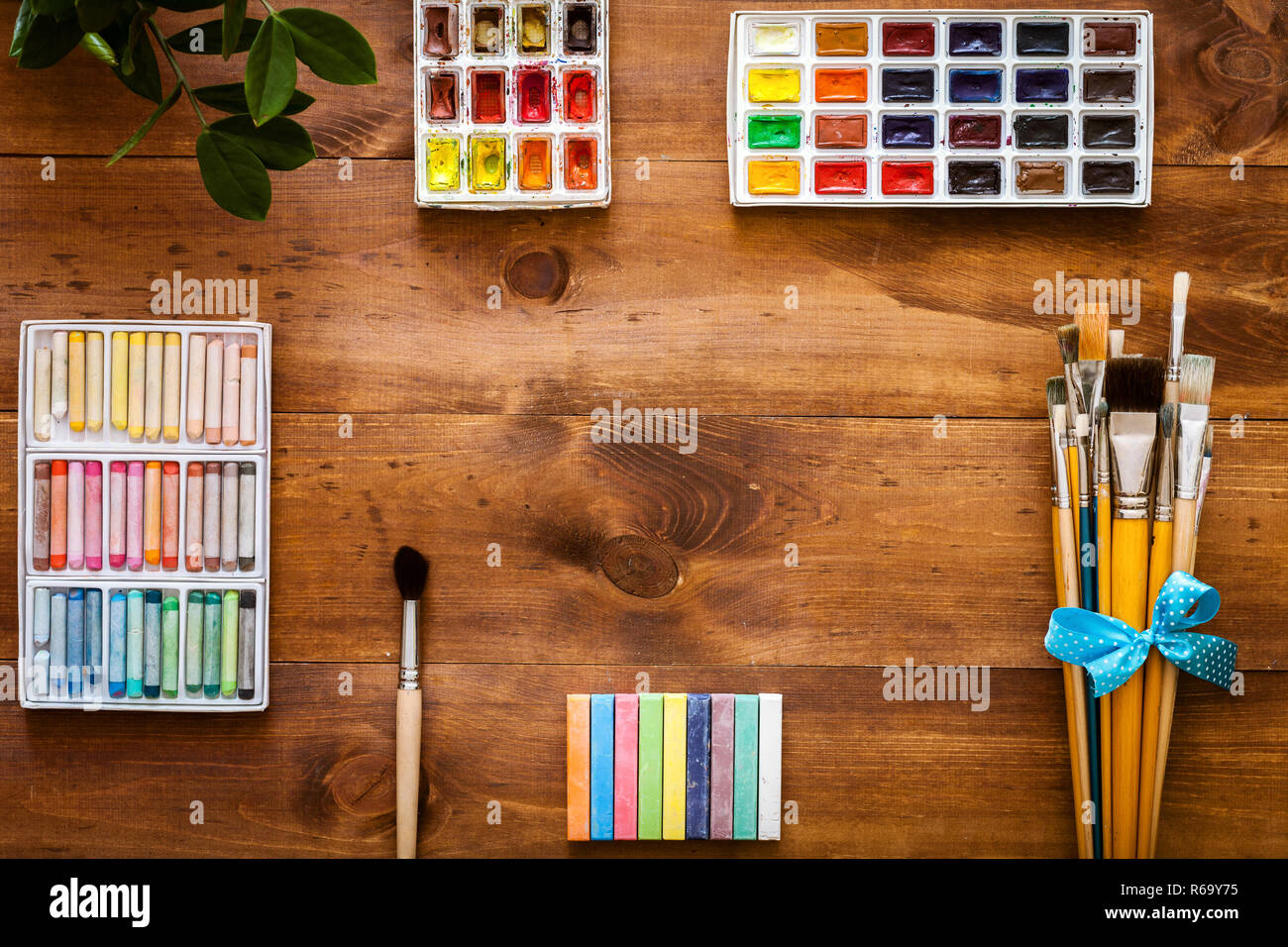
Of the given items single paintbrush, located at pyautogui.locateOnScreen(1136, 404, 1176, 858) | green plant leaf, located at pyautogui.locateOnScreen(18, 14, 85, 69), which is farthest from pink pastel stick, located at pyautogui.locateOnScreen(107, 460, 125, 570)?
single paintbrush, located at pyautogui.locateOnScreen(1136, 404, 1176, 858)

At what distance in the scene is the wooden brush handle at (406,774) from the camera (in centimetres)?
101

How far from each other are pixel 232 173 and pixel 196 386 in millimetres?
246

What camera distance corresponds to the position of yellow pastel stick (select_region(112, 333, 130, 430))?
100cm

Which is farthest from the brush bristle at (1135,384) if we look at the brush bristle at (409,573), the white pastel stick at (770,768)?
the brush bristle at (409,573)

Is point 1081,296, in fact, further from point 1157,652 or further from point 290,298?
point 290,298

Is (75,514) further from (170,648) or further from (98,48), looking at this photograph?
(98,48)

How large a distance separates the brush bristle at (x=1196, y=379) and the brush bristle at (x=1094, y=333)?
88mm

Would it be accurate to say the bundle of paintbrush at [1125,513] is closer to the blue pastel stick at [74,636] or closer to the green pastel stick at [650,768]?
the green pastel stick at [650,768]

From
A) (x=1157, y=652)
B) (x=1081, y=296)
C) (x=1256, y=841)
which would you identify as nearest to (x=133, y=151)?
(x=1081, y=296)

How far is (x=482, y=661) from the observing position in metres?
1.05

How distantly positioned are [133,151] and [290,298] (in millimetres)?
246

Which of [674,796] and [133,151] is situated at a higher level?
[133,151]

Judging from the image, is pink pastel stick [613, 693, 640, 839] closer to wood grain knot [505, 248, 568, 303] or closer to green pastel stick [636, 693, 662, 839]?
green pastel stick [636, 693, 662, 839]

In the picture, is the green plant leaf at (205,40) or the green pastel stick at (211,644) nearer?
the green plant leaf at (205,40)
